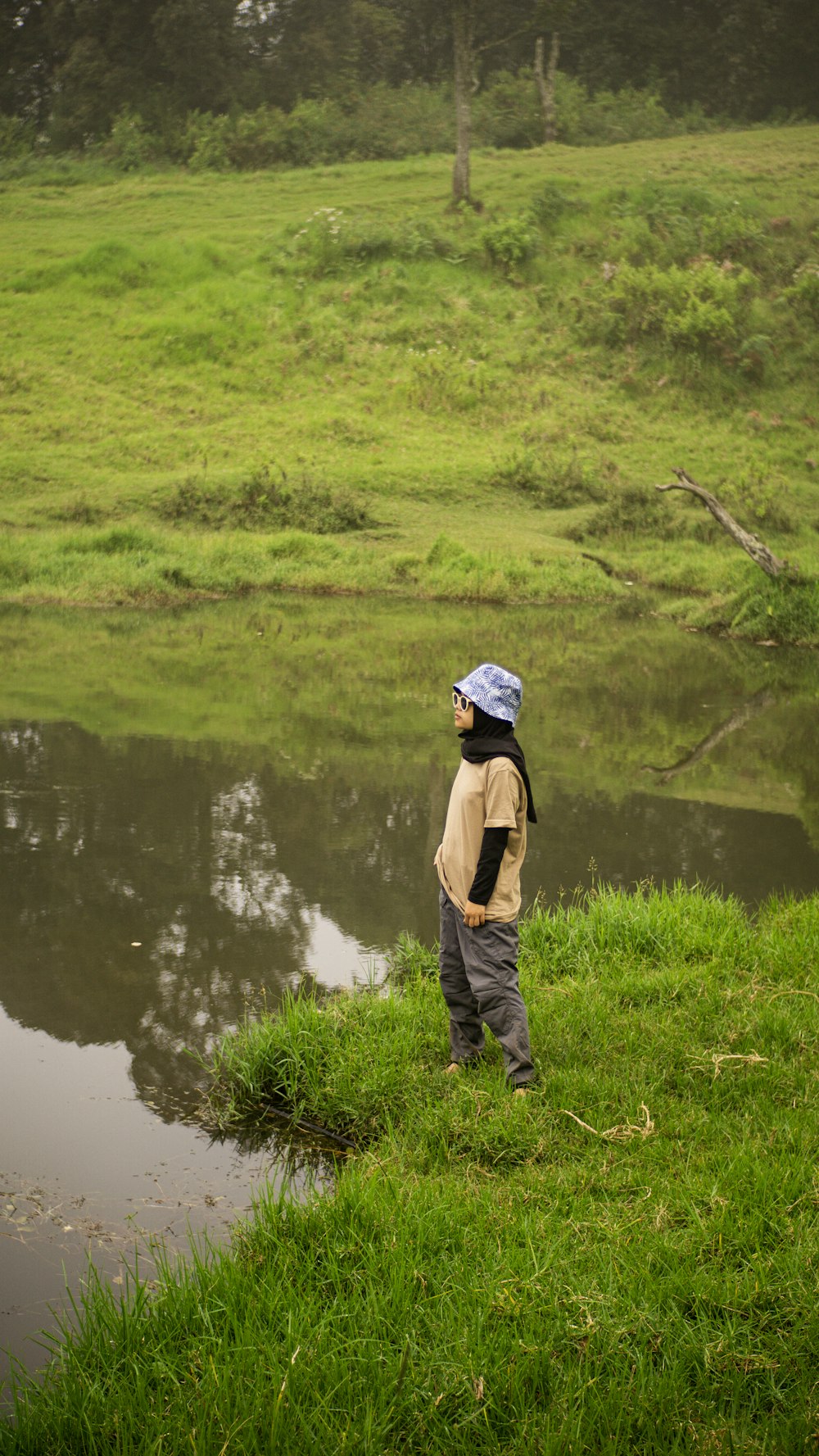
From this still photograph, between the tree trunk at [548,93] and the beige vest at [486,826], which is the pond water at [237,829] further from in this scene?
the tree trunk at [548,93]

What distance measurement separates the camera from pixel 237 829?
7586mm

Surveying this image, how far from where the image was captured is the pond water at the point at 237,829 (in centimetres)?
401

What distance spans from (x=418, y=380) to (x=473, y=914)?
22638 mm

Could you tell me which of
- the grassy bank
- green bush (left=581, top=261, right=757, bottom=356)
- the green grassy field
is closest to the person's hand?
the grassy bank

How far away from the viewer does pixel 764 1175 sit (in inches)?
137

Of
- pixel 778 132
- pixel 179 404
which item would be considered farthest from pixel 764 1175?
pixel 778 132

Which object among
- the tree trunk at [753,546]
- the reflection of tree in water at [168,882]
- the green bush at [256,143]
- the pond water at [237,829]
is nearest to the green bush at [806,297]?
the tree trunk at [753,546]

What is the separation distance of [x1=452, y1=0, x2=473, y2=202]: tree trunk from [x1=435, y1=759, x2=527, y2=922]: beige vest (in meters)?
28.9

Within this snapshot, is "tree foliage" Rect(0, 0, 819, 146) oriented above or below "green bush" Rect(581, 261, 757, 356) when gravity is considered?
above

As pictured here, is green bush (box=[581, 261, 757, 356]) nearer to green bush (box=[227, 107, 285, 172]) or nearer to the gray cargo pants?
green bush (box=[227, 107, 285, 172])

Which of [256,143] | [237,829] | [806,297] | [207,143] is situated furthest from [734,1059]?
[256,143]

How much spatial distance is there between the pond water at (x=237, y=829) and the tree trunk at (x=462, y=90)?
65.1 feet

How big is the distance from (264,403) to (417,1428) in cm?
2336

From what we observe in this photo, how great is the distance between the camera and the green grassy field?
18.4 m
